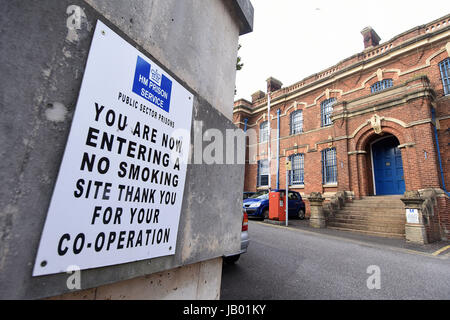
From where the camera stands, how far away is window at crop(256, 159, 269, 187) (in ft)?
60.3

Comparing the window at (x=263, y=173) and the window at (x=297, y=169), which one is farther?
the window at (x=263, y=173)

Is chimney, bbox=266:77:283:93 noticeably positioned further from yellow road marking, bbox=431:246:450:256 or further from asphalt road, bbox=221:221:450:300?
asphalt road, bbox=221:221:450:300

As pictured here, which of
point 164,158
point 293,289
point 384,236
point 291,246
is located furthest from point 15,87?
point 384,236

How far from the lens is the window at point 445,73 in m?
10.6

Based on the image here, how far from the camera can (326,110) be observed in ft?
50.3

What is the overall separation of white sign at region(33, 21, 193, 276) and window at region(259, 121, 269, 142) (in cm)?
1812

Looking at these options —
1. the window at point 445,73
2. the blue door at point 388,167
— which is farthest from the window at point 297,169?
the window at point 445,73

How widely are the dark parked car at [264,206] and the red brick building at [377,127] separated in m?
1.88

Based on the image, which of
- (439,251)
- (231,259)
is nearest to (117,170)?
(231,259)

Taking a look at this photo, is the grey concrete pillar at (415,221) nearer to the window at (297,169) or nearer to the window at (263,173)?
the window at (297,169)

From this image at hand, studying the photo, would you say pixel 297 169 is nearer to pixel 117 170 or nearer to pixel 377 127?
pixel 377 127

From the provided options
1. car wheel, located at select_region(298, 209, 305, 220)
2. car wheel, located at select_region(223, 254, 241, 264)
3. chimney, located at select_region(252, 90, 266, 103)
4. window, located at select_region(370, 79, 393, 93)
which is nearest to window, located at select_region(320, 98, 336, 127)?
window, located at select_region(370, 79, 393, 93)

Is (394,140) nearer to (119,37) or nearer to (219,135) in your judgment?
(219,135)

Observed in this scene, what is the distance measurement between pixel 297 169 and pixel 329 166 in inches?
104
